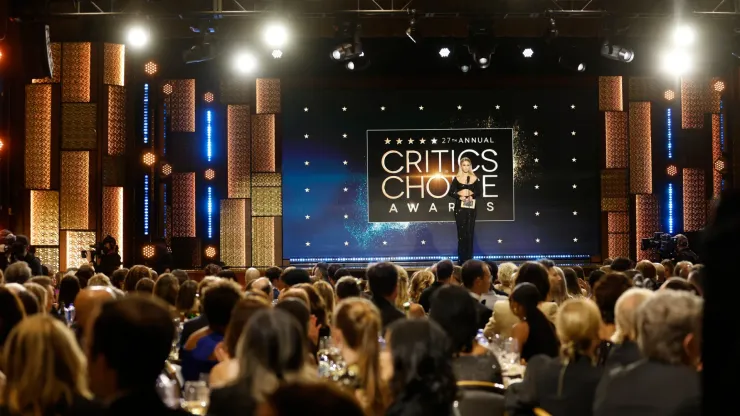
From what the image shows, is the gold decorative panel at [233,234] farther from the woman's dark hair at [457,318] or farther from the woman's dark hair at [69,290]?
the woman's dark hair at [457,318]

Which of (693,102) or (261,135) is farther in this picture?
(693,102)

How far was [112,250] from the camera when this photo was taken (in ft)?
38.8

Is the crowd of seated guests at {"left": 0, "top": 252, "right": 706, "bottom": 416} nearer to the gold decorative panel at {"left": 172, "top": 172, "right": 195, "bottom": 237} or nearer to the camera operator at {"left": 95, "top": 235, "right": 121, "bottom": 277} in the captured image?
the camera operator at {"left": 95, "top": 235, "right": 121, "bottom": 277}

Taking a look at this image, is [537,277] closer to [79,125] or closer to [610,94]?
[79,125]

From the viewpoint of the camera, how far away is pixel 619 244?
15.1 meters

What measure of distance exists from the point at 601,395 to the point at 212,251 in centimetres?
1220

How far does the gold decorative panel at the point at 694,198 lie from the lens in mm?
15117

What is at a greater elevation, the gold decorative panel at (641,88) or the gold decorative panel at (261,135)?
the gold decorative panel at (641,88)

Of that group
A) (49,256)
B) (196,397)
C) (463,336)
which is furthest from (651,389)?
(49,256)

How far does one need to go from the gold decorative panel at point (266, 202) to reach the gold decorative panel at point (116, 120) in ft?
7.32

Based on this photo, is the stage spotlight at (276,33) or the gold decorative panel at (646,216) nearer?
the stage spotlight at (276,33)

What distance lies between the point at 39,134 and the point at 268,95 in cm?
352

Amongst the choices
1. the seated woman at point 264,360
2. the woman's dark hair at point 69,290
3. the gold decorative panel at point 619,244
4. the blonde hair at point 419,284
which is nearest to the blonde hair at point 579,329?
the seated woman at point 264,360

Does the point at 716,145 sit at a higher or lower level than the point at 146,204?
higher
